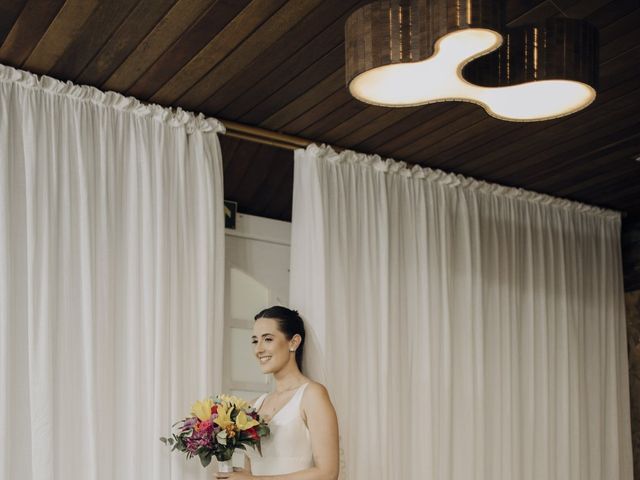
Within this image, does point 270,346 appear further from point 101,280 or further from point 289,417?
point 101,280

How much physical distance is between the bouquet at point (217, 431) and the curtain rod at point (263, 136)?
3.93 feet

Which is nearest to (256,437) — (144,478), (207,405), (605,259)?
(207,405)

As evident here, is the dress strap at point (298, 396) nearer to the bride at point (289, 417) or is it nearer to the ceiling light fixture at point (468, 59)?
the bride at point (289, 417)

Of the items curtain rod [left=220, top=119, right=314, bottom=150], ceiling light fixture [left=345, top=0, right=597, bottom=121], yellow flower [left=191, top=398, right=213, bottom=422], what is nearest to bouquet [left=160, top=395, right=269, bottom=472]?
yellow flower [left=191, top=398, right=213, bottom=422]

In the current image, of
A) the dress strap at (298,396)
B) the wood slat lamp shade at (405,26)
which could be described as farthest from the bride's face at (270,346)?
the wood slat lamp shade at (405,26)

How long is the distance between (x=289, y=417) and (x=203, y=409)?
42 cm

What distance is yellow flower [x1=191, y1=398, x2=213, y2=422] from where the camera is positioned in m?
3.66

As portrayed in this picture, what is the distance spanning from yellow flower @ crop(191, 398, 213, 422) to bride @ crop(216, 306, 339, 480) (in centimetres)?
24

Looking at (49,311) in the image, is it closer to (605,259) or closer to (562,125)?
(562,125)

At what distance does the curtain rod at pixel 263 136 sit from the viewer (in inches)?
171

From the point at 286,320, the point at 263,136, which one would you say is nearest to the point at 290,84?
the point at 263,136

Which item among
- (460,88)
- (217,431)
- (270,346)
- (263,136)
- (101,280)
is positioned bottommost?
(217,431)

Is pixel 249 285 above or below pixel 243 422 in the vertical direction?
above

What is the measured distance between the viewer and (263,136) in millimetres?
4406
